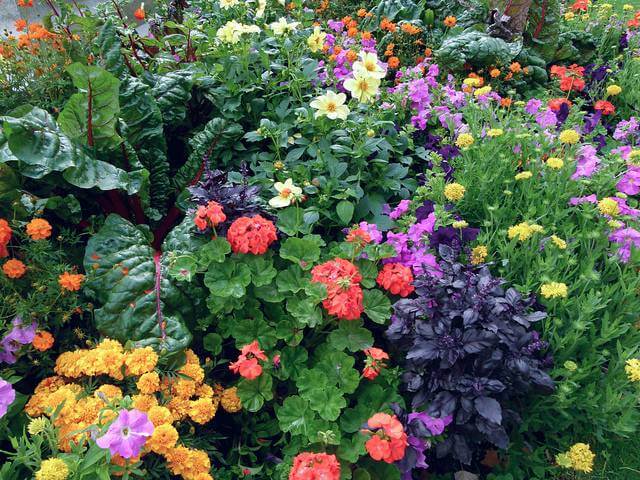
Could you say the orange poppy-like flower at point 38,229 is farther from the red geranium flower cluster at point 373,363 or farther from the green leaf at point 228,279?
the red geranium flower cluster at point 373,363

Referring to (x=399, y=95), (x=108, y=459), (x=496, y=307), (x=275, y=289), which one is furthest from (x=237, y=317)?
(x=399, y=95)

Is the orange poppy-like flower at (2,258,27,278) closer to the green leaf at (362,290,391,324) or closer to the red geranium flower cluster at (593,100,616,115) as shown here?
the green leaf at (362,290,391,324)

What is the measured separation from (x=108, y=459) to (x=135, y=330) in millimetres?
649

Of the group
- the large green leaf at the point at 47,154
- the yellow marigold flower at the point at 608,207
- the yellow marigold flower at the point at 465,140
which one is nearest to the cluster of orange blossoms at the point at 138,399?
the large green leaf at the point at 47,154

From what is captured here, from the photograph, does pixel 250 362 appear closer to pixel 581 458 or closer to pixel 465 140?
pixel 581 458

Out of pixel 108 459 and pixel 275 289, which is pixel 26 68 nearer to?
pixel 275 289

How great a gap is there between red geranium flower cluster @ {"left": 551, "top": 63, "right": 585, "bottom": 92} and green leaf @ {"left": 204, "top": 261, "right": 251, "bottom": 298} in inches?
96.0

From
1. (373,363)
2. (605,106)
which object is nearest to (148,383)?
(373,363)

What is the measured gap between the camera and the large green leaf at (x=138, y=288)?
187 centimetres

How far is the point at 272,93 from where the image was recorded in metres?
2.60

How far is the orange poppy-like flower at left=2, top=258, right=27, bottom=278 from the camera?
5.84ft

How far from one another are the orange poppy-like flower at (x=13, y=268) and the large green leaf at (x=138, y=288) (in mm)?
229

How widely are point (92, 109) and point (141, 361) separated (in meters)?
1.11

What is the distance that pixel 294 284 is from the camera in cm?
193
